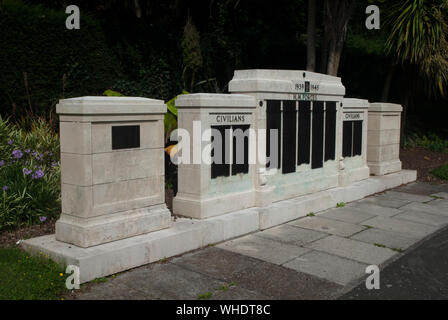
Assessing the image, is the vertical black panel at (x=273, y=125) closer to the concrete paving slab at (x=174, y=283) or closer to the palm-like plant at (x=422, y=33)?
the concrete paving slab at (x=174, y=283)

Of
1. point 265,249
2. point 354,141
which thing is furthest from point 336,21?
point 265,249

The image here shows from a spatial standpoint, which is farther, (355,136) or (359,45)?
(359,45)

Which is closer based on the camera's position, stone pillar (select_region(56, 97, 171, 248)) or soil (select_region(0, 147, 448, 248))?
stone pillar (select_region(56, 97, 171, 248))

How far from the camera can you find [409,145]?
15.3m

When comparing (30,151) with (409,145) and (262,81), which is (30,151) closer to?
(262,81)

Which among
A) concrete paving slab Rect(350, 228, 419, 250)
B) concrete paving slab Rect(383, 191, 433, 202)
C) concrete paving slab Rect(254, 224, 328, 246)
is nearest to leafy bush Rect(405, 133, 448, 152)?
concrete paving slab Rect(383, 191, 433, 202)

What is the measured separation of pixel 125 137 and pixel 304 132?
334cm

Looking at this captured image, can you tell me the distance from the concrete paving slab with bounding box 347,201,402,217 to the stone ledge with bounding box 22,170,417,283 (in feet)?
1.52

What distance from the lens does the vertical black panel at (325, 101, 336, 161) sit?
8.21 meters

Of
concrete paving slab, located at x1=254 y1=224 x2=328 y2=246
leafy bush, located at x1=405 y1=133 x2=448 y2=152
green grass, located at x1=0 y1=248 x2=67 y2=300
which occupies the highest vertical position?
leafy bush, located at x1=405 y1=133 x2=448 y2=152

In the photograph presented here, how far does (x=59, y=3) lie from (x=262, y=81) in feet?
28.0

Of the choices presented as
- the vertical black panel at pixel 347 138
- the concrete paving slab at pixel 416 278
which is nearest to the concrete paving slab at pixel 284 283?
the concrete paving slab at pixel 416 278

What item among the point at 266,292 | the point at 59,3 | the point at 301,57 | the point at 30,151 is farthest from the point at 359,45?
the point at 266,292

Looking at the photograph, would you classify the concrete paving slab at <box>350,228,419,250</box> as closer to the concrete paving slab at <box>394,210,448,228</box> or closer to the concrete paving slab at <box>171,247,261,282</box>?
the concrete paving slab at <box>394,210,448,228</box>
